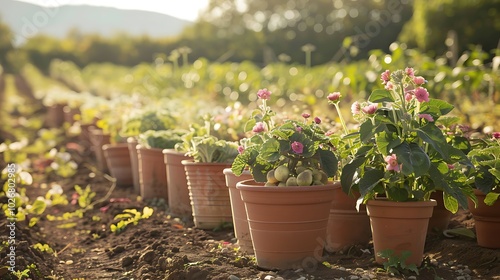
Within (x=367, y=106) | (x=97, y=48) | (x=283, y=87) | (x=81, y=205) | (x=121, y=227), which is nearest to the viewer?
(x=367, y=106)

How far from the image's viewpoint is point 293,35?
34.7m

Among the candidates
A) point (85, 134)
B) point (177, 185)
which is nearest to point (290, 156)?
point (177, 185)

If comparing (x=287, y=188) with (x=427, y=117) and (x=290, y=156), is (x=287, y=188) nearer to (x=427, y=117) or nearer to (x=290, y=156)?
(x=290, y=156)

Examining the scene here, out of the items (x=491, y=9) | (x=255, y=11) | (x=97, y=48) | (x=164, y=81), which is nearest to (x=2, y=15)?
(x=97, y=48)

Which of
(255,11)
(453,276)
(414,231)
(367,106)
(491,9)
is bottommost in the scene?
(453,276)

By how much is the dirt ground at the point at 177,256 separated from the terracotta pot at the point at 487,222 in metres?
0.06

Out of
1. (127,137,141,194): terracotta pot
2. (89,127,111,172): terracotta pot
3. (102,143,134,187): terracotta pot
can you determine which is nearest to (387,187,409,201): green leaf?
(127,137,141,194): terracotta pot

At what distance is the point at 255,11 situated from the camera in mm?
48250

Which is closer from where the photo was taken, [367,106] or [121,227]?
[367,106]

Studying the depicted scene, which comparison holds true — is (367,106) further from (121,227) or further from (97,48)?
(97,48)

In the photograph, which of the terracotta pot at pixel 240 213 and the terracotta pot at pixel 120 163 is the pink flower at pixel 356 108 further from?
the terracotta pot at pixel 120 163

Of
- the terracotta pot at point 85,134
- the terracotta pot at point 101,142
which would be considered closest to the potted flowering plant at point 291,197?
the terracotta pot at point 101,142

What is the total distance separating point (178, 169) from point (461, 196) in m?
2.37

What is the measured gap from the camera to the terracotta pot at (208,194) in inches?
185
